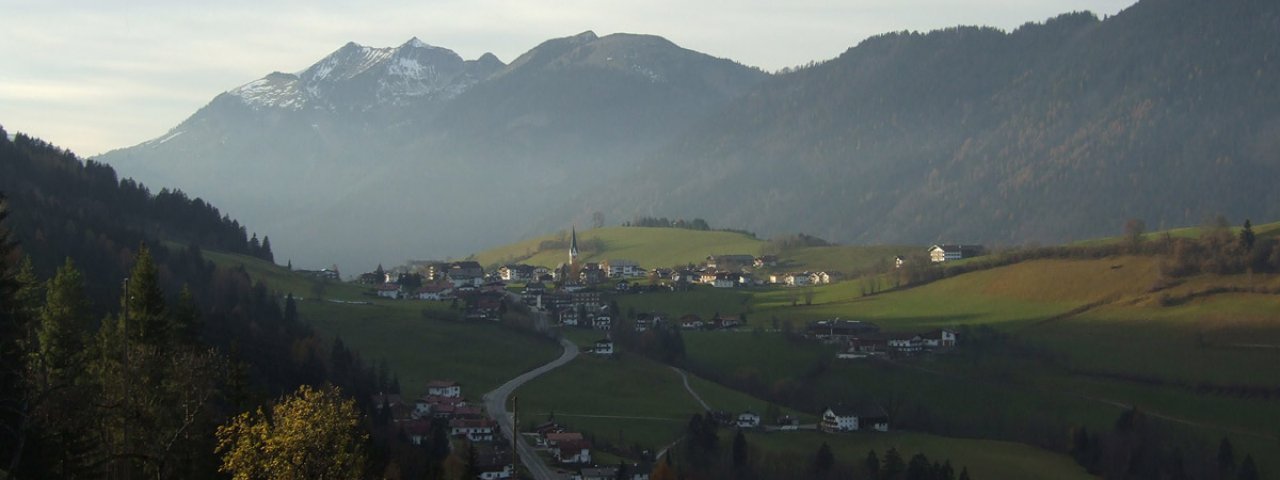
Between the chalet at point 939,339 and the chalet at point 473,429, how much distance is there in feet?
123

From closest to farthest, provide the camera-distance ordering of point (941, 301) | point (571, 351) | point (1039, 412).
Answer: point (1039, 412) → point (571, 351) → point (941, 301)

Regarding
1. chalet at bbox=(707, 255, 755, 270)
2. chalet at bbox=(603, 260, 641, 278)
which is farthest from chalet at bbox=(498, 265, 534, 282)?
chalet at bbox=(707, 255, 755, 270)

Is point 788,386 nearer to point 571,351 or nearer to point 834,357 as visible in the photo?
point 834,357

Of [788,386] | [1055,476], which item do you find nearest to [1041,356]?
[788,386]

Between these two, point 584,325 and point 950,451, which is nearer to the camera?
point 950,451

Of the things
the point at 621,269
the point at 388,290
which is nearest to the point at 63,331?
the point at 388,290

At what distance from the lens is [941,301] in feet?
375

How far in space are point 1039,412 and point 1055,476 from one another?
43.4ft

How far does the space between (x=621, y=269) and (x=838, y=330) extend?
59494 mm

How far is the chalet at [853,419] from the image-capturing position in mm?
78312

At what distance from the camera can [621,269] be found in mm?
160000

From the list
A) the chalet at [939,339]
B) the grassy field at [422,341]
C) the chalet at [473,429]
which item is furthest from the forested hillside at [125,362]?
the chalet at [939,339]

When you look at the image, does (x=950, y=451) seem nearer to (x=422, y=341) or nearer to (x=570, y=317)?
(x=422, y=341)

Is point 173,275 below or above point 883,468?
above
